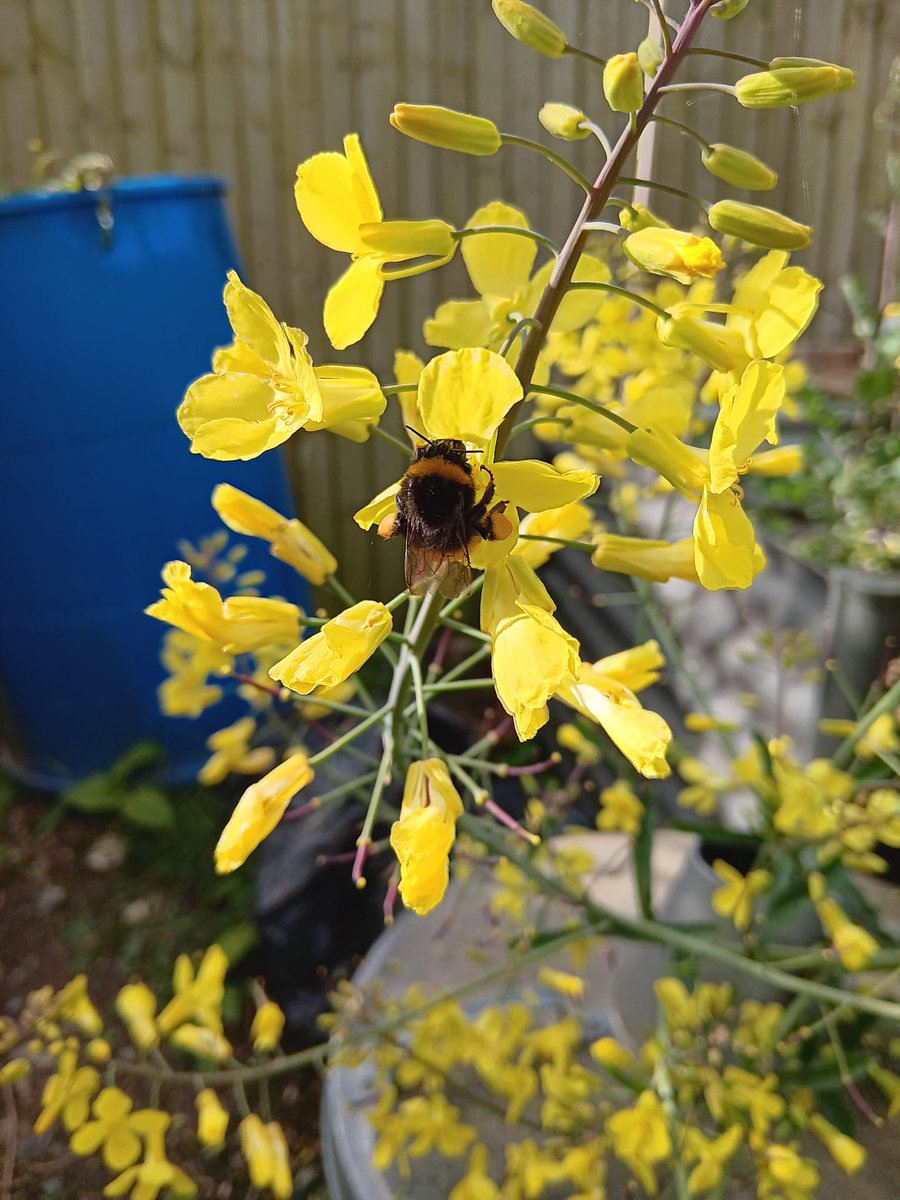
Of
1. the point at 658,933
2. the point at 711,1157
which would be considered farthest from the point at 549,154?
the point at 711,1157

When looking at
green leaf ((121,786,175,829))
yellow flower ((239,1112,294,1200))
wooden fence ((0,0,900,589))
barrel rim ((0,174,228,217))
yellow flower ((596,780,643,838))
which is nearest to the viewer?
yellow flower ((239,1112,294,1200))

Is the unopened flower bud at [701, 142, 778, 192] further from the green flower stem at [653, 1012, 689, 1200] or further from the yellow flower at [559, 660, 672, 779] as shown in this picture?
the green flower stem at [653, 1012, 689, 1200]

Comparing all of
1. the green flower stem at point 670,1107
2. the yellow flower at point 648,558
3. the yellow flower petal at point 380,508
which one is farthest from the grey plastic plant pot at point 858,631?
the yellow flower petal at point 380,508

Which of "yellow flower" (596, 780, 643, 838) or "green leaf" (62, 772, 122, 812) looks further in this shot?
"green leaf" (62, 772, 122, 812)

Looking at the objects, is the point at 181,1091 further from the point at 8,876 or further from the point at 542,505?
the point at 542,505

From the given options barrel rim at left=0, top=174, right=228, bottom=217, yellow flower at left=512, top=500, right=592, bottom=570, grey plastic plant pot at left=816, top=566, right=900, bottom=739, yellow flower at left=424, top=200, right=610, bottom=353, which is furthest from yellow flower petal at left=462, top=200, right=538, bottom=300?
barrel rim at left=0, top=174, right=228, bottom=217

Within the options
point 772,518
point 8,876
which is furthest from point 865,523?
point 8,876
